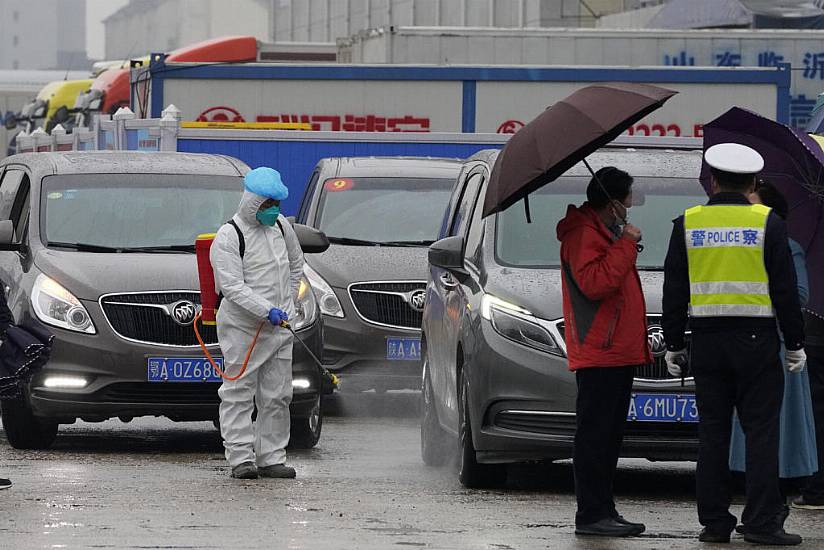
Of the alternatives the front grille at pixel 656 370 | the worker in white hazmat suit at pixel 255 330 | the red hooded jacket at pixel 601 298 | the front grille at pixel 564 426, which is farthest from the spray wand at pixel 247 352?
the red hooded jacket at pixel 601 298

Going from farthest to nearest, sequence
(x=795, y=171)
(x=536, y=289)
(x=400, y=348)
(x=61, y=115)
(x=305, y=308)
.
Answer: (x=61, y=115)
(x=400, y=348)
(x=305, y=308)
(x=536, y=289)
(x=795, y=171)

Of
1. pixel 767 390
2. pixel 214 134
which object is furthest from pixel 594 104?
pixel 214 134

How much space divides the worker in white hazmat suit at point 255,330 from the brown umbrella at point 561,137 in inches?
78.7

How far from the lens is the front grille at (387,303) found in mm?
14273

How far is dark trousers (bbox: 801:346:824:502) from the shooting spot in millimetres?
9406

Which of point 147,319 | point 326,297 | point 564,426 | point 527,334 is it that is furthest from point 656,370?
point 326,297

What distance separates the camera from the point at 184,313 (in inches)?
450

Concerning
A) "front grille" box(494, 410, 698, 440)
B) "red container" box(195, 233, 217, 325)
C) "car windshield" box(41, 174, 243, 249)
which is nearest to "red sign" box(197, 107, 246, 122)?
"car windshield" box(41, 174, 243, 249)

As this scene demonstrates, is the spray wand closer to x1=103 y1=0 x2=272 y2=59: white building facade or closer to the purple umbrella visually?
the purple umbrella

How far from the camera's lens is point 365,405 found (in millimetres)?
15352

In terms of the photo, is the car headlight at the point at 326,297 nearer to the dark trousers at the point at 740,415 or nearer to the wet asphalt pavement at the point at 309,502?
the wet asphalt pavement at the point at 309,502

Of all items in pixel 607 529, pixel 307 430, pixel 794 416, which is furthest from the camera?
Answer: pixel 307 430

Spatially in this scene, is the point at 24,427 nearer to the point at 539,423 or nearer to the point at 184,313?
the point at 184,313

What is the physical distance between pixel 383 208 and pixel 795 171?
6.86m
